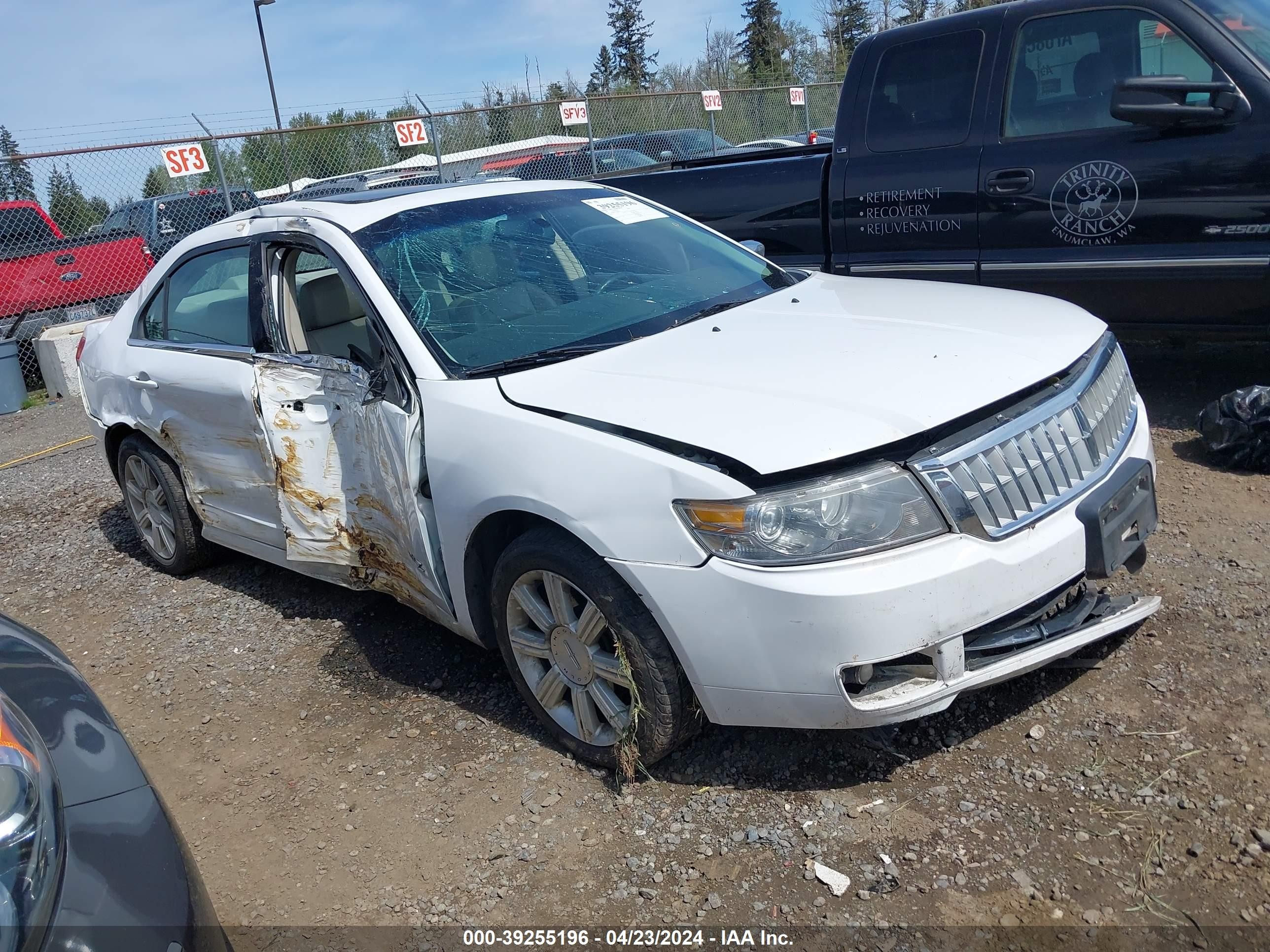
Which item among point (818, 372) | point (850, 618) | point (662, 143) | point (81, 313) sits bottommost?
point (850, 618)

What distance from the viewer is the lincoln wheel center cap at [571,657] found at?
9.66 ft

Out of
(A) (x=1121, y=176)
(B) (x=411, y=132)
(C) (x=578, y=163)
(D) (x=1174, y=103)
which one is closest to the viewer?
(D) (x=1174, y=103)

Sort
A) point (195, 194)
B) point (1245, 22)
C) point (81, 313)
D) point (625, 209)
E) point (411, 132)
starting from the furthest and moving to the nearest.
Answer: point (411, 132) < point (195, 194) < point (81, 313) < point (1245, 22) < point (625, 209)

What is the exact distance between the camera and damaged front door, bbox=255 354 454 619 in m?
3.36

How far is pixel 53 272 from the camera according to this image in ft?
37.2

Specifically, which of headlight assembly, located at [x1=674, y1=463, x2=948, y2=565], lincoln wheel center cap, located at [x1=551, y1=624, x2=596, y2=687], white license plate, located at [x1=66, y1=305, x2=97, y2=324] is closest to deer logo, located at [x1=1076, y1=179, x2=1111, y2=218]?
headlight assembly, located at [x1=674, y1=463, x2=948, y2=565]

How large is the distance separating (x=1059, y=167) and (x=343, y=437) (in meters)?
3.72

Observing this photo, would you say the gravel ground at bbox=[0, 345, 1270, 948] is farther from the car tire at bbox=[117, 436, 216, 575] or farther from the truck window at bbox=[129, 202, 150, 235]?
the truck window at bbox=[129, 202, 150, 235]

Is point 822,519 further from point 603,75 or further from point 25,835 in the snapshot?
point 603,75

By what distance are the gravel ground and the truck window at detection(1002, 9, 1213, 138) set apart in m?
2.06

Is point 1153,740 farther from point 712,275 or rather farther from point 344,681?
point 344,681

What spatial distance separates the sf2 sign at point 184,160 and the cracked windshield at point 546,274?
10.2 metres

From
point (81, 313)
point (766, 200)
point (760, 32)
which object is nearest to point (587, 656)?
point (766, 200)

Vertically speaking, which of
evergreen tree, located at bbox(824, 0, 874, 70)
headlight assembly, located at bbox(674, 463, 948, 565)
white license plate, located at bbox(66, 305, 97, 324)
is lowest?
headlight assembly, located at bbox(674, 463, 948, 565)
